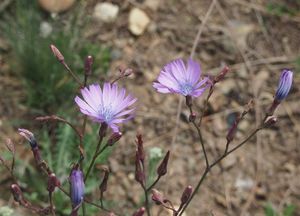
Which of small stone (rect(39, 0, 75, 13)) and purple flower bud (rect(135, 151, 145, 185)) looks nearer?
purple flower bud (rect(135, 151, 145, 185))

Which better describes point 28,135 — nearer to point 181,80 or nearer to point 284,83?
point 181,80

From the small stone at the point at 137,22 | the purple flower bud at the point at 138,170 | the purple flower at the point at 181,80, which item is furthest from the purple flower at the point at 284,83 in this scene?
the small stone at the point at 137,22

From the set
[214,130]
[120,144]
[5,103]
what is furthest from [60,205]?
[214,130]

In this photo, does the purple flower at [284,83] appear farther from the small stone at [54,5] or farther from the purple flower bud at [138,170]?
the small stone at [54,5]

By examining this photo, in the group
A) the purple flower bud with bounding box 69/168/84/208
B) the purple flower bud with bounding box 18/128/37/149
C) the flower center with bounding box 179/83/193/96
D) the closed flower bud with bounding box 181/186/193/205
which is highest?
the flower center with bounding box 179/83/193/96

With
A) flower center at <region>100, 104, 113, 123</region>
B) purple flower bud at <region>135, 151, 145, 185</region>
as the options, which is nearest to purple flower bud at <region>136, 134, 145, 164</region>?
purple flower bud at <region>135, 151, 145, 185</region>

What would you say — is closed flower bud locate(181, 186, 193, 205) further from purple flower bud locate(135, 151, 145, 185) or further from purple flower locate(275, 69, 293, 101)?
purple flower locate(275, 69, 293, 101)
